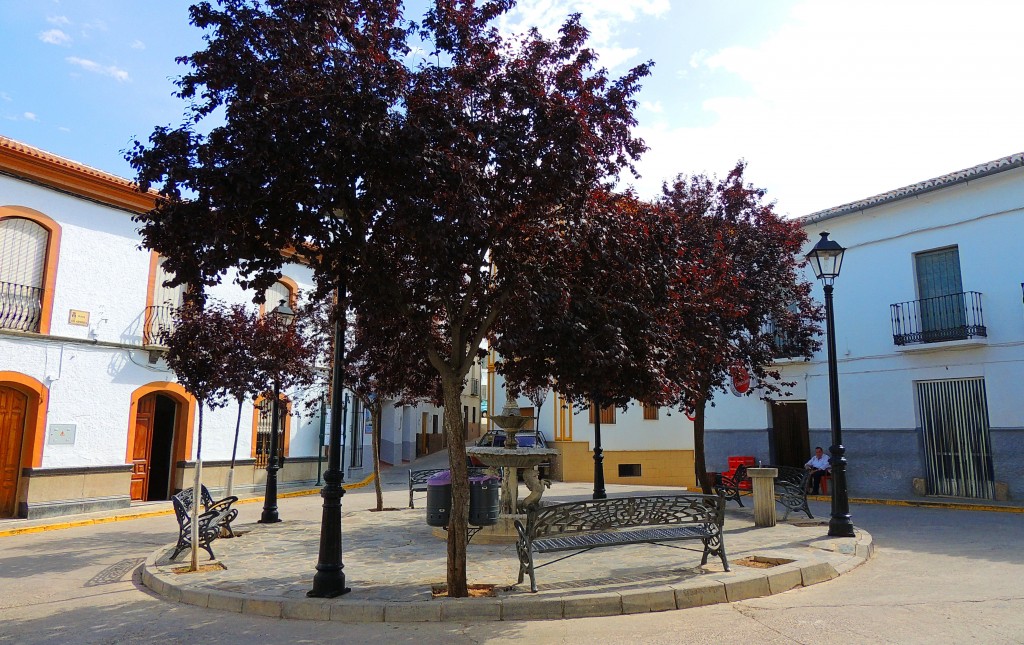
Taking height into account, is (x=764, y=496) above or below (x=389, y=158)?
below

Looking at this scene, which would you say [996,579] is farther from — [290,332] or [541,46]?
[290,332]

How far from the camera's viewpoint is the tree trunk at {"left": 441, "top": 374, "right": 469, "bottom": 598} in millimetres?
6297

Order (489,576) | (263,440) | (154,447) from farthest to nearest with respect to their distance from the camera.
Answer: (263,440), (154,447), (489,576)

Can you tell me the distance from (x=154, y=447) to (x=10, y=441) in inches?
138

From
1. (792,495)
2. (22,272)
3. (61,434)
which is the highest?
(22,272)

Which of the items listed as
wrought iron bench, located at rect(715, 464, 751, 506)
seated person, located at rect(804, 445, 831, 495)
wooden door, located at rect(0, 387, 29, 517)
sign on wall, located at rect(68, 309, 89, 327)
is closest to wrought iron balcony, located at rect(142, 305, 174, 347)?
sign on wall, located at rect(68, 309, 89, 327)

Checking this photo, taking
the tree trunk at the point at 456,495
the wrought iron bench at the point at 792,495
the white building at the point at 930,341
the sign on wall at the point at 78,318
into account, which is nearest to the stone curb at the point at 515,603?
the tree trunk at the point at 456,495

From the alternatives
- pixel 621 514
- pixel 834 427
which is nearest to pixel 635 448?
pixel 834 427

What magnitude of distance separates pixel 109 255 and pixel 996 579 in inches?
646

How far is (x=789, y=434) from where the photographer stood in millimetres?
18938

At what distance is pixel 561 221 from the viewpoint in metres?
6.78

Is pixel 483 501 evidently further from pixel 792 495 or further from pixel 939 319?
pixel 939 319

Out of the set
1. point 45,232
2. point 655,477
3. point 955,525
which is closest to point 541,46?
point 955,525

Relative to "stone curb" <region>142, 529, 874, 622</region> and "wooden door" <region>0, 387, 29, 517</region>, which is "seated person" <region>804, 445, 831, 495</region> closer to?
"stone curb" <region>142, 529, 874, 622</region>
